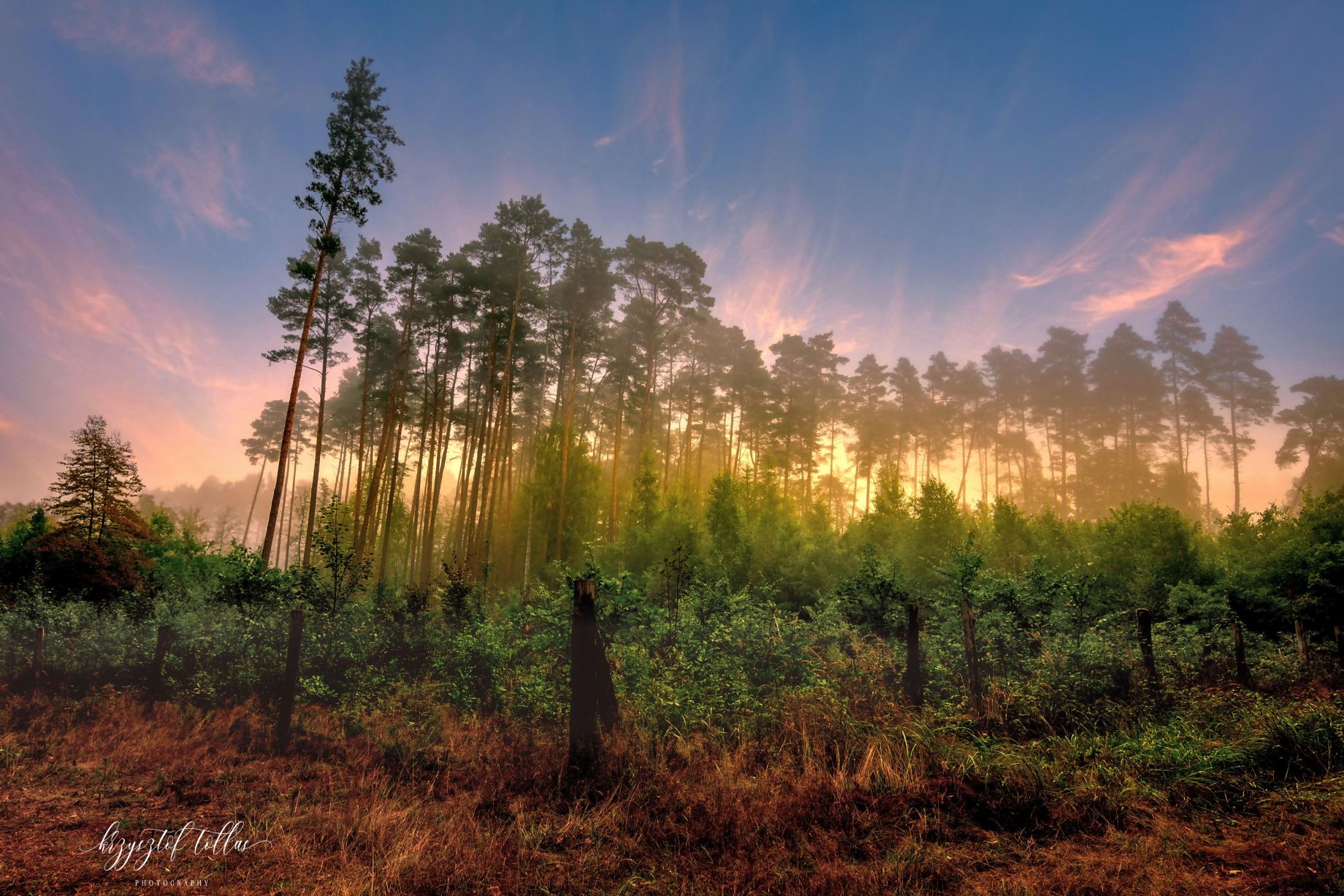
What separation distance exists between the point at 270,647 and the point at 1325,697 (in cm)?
2017

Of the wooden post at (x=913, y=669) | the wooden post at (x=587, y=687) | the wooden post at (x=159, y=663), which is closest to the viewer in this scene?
the wooden post at (x=587, y=687)

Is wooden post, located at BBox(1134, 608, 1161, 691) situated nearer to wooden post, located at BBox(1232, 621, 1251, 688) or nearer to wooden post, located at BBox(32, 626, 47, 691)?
wooden post, located at BBox(1232, 621, 1251, 688)

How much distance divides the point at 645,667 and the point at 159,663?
35.2 ft

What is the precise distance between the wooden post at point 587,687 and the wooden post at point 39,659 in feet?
42.5

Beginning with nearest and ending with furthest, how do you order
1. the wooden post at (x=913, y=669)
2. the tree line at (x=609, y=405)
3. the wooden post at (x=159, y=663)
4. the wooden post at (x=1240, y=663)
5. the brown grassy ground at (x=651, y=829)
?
the brown grassy ground at (x=651, y=829)
the wooden post at (x=913, y=669)
the wooden post at (x=1240, y=663)
the wooden post at (x=159, y=663)
the tree line at (x=609, y=405)

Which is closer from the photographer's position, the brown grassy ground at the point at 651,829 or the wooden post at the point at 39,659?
the brown grassy ground at the point at 651,829

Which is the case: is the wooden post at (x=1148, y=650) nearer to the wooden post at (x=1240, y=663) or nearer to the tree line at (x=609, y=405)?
the wooden post at (x=1240, y=663)

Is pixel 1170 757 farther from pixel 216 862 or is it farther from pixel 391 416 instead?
pixel 391 416

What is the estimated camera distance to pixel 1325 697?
28.7 feet

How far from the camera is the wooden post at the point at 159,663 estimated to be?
10766 millimetres

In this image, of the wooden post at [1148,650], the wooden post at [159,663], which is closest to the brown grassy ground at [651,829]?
the wooden post at [159,663]

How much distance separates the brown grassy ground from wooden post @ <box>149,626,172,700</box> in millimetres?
3127

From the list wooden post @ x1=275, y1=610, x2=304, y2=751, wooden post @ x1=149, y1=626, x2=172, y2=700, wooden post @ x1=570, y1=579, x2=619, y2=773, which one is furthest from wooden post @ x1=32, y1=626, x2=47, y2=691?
wooden post @ x1=570, y1=579, x2=619, y2=773

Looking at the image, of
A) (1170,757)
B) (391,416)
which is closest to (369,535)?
(391,416)
